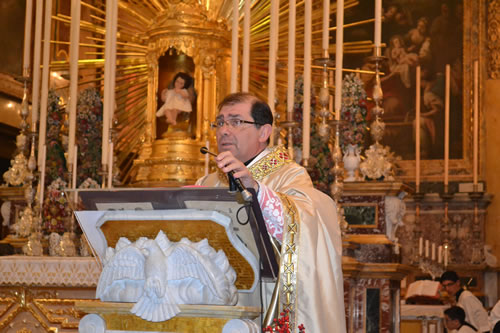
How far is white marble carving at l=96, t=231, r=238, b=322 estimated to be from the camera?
248 cm

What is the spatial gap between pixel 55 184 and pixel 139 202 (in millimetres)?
3178

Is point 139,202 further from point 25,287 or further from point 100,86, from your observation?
point 100,86

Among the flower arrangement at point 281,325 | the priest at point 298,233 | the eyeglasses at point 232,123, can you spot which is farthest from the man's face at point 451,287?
the flower arrangement at point 281,325

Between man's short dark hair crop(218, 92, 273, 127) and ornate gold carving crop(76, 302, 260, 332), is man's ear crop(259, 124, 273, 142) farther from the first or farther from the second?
ornate gold carving crop(76, 302, 260, 332)

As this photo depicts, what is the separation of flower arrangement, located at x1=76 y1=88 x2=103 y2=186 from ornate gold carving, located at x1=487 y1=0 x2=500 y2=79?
6455mm

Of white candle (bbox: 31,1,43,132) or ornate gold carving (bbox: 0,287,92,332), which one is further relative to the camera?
white candle (bbox: 31,1,43,132)

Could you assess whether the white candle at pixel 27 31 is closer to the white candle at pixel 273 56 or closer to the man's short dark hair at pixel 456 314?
the white candle at pixel 273 56

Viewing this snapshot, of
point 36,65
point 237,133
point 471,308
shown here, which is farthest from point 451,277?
point 237,133

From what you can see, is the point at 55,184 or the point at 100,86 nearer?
the point at 55,184

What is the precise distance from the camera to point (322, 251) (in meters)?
2.87

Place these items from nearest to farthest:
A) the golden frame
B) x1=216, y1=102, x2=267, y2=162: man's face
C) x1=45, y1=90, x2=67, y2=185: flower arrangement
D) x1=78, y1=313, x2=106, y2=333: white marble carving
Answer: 1. x1=78, y1=313, x2=106, y2=333: white marble carving
2. x1=216, y1=102, x2=267, y2=162: man's face
3. x1=45, y1=90, x2=67, y2=185: flower arrangement
4. the golden frame

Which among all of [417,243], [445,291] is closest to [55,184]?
[445,291]

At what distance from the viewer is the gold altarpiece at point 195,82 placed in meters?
6.16

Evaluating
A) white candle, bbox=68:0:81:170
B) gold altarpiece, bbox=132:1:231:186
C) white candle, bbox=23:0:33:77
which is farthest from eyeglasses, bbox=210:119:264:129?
gold altarpiece, bbox=132:1:231:186
